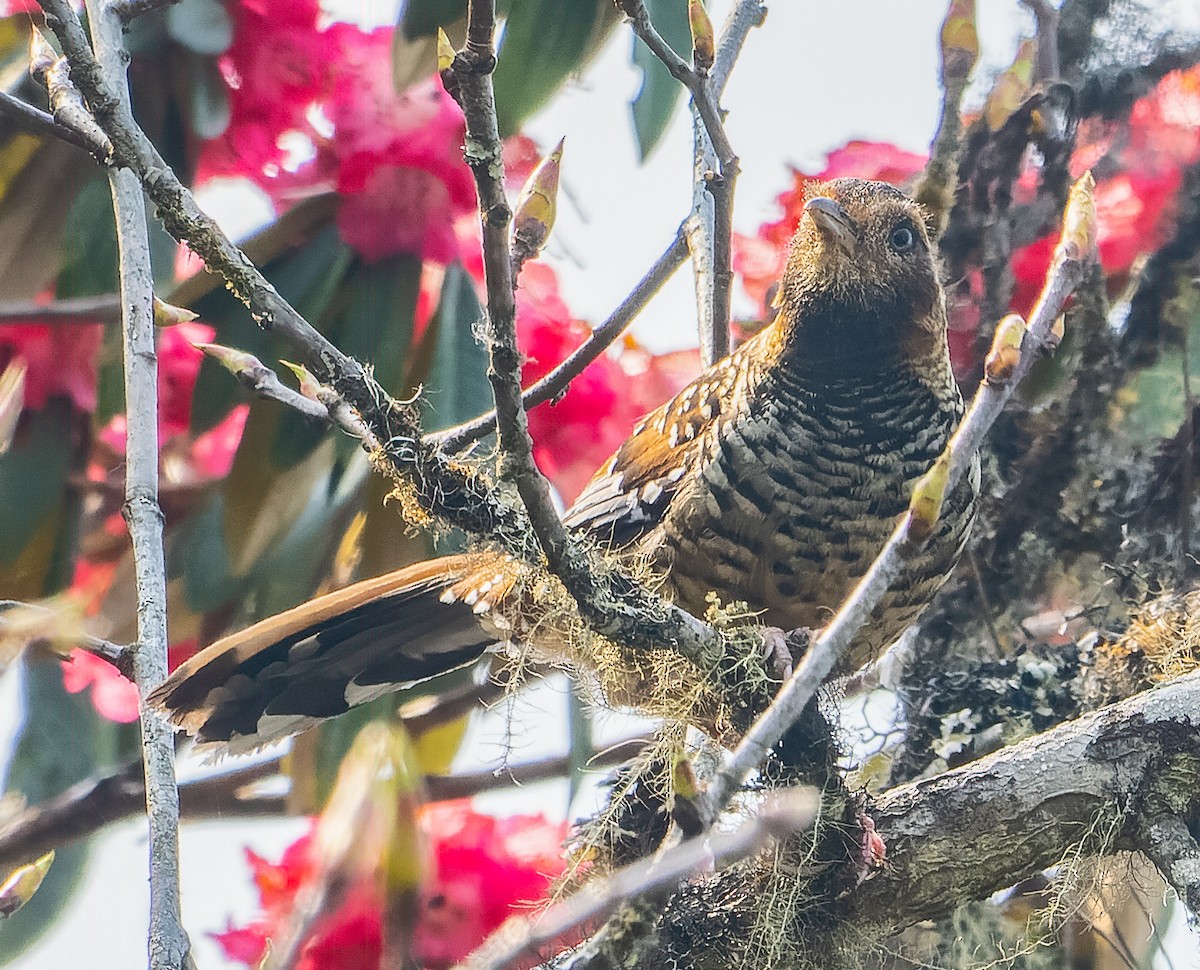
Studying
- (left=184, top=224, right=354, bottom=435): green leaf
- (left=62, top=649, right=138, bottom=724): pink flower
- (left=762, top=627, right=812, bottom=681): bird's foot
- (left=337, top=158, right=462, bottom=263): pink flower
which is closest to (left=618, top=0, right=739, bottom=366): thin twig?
(left=337, top=158, right=462, bottom=263): pink flower

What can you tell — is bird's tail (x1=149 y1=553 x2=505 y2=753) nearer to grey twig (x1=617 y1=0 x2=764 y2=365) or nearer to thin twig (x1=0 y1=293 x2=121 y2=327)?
thin twig (x1=0 y1=293 x2=121 y2=327)

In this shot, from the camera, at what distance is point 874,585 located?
2.81ft

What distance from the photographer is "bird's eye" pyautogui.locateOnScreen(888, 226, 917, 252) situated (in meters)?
1.83

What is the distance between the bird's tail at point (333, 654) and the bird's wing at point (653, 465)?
202 millimetres

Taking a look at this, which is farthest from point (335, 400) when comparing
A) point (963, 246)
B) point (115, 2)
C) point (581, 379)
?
point (963, 246)

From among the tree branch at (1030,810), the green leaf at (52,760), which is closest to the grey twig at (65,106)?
the green leaf at (52,760)

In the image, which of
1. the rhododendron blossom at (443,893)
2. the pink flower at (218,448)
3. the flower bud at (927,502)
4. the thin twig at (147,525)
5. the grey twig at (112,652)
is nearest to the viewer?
the flower bud at (927,502)

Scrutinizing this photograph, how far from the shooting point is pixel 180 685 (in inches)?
58.2

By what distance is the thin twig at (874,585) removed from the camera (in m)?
0.82

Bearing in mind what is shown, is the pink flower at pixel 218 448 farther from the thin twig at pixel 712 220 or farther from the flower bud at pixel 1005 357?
the flower bud at pixel 1005 357

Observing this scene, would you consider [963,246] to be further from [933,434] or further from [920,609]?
[920,609]

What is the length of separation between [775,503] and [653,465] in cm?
20

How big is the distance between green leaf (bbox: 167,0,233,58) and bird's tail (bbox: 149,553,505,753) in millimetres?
717

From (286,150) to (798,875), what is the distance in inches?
46.0
